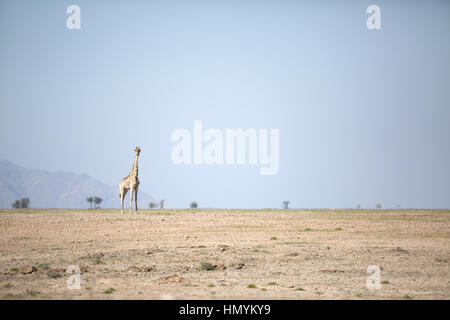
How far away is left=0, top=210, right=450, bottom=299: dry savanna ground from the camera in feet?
66.8

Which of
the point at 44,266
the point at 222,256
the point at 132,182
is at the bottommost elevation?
the point at 44,266

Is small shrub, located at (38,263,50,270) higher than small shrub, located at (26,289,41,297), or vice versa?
small shrub, located at (38,263,50,270)

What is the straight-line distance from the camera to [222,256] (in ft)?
88.0

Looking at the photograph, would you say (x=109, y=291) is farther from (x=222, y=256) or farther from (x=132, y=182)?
(x=132, y=182)

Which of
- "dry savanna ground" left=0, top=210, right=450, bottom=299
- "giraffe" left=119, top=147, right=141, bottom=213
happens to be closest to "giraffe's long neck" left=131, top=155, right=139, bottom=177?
"giraffe" left=119, top=147, right=141, bottom=213

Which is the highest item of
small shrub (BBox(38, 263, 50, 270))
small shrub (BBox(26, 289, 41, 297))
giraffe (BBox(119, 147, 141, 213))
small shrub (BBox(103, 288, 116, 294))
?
giraffe (BBox(119, 147, 141, 213))

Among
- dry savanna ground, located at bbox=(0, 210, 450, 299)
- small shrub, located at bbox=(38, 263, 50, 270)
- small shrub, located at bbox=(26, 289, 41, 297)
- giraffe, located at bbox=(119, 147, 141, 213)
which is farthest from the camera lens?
giraffe, located at bbox=(119, 147, 141, 213)

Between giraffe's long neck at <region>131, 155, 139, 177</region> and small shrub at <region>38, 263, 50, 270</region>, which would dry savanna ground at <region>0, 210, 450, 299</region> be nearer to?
small shrub at <region>38, 263, 50, 270</region>

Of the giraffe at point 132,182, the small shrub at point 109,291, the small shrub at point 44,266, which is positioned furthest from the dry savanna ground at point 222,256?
the giraffe at point 132,182

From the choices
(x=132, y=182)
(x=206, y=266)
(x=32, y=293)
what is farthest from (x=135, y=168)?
(x=32, y=293)

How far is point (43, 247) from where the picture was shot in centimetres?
2898

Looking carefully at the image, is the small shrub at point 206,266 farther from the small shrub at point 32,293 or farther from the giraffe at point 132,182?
the giraffe at point 132,182
